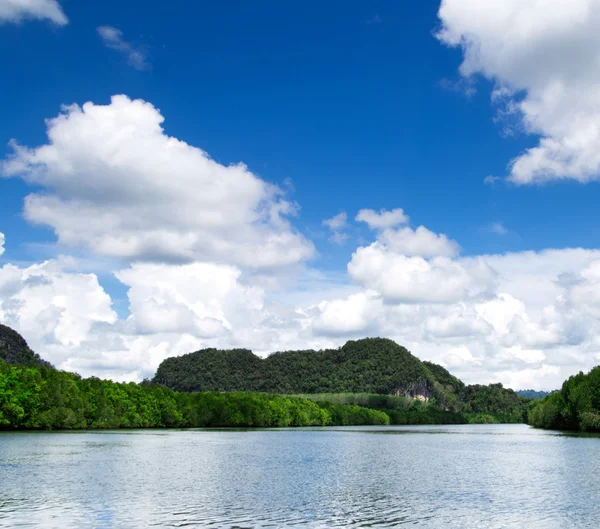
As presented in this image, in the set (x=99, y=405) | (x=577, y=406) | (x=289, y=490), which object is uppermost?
(x=99, y=405)

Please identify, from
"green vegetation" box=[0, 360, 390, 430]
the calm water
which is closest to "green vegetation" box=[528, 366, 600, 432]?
the calm water

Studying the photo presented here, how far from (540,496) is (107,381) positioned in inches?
5416

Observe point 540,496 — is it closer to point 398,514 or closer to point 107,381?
point 398,514

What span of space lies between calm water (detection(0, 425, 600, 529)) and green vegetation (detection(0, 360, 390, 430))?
54.2 m

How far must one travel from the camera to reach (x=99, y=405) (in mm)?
151375

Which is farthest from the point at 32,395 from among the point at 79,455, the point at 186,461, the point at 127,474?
the point at 127,474

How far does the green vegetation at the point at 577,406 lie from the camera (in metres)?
132

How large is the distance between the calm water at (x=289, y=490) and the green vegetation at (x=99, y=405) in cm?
5419

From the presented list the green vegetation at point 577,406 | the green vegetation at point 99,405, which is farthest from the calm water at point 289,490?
the green vegetation at point 577,406

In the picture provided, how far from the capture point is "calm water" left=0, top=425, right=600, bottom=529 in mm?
34312

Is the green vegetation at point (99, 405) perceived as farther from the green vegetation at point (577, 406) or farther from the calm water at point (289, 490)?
the green vegetation at point (577, 406)

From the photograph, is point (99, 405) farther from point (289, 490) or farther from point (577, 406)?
point (289, 490)

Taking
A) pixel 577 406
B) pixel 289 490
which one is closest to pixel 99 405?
pixel 577 406

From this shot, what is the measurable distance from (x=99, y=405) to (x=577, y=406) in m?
107
